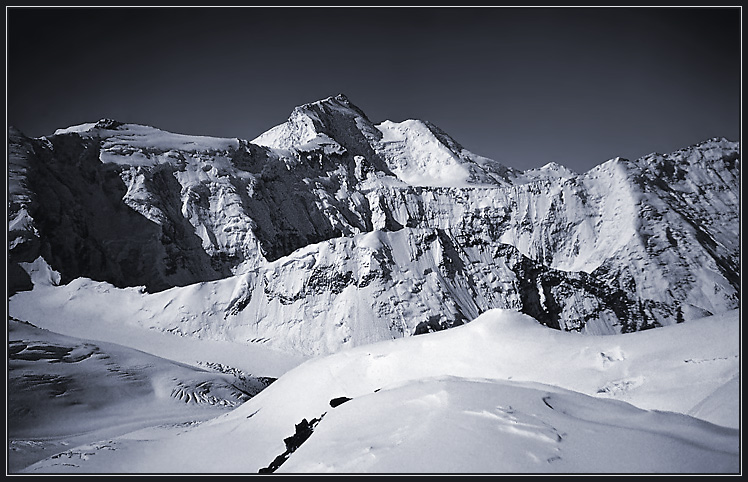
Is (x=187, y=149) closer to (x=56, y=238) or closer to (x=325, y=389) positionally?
(x=56, y=238)

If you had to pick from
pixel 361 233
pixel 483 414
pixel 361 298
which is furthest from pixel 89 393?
pixel 361 233

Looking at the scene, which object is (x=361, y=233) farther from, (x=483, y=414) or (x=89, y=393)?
(x=483, y=414)

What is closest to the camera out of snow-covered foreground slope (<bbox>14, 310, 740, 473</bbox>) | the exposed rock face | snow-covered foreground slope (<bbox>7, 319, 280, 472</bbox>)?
snow-covered foreground slope (<bbox>14, 310, 740, 473</bbox>)

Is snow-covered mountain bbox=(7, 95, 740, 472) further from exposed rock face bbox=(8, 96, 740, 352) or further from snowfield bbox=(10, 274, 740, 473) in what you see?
exposed rock face bbox=(8, 96, 740, 352)

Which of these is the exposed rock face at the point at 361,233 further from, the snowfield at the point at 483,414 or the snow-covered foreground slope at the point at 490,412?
the snow-covered foreground slope at the point at 490,412

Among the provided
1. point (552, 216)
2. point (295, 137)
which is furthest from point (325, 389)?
point (295, 137)

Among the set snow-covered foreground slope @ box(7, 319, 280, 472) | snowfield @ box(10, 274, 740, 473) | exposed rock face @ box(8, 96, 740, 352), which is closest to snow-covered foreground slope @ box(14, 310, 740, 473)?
snowfield @ box(10, 274, 740, 473)

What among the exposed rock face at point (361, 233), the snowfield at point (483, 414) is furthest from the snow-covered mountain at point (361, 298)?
the exposed rock face at point (361, 233)
